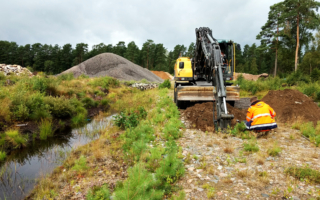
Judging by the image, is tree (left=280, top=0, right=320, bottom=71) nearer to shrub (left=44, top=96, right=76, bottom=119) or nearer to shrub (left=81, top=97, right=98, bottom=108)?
shrub (left=81, top=97, right=98, bottom=108)

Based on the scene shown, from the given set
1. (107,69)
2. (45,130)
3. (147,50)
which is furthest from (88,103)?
(147,50)

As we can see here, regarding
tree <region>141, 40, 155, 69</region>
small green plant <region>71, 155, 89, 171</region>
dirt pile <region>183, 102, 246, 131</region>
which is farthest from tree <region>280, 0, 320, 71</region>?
tree <region>141, 40, 155, 69</region>

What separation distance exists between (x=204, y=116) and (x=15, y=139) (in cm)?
734

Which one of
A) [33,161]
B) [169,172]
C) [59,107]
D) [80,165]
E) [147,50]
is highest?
[147,50]

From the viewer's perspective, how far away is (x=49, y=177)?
4793 millimetres

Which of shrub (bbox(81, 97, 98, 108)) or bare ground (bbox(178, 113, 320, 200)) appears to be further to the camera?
shrub (bbox(81, 97, 98, 108))

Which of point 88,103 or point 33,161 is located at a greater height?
point 88,103

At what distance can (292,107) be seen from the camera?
8.54m

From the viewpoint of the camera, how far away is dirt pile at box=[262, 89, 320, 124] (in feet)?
26.4

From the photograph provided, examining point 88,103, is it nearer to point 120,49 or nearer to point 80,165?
point 80,165

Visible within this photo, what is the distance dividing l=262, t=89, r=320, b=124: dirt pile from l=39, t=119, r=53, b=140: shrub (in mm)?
10056

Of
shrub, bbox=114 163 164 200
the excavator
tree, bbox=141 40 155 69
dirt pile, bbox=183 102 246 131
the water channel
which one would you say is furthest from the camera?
tree, bbox=141 40 155 69

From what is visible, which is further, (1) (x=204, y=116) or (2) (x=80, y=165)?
(1) (x=204, y=116)

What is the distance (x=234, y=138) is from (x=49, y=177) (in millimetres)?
5538
